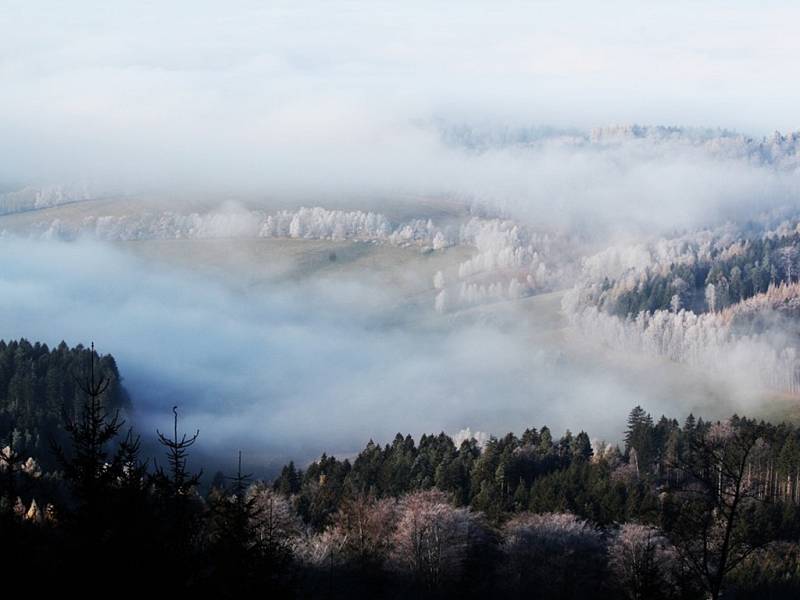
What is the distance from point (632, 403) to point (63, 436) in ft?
335

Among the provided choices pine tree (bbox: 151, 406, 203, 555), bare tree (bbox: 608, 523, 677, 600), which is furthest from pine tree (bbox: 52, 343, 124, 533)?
bare tree (bbox: 608, 523, 677, 600)

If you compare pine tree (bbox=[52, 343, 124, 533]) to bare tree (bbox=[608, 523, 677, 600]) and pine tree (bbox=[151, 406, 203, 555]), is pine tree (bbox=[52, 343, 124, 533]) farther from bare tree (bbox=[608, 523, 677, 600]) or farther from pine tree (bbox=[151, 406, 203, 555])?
bare tree (bbox=[608, 523, 677, 600])

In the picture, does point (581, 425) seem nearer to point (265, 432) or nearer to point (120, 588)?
point (265, 432)

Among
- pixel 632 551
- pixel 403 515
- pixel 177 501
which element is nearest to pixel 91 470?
pixel 177 501

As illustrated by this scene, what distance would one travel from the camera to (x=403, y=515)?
65188 mm

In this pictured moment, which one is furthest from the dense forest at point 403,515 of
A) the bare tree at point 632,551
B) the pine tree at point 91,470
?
the bare tree at point 632,551

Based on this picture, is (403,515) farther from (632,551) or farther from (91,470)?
(91,470)

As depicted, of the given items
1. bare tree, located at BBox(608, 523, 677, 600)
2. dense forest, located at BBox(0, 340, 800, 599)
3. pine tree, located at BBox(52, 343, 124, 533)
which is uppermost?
pine tree, located at BBox(52, 343, 124, 533)

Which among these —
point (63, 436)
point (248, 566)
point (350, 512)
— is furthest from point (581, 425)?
point (248, 566)

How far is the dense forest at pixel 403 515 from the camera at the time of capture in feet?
75.7

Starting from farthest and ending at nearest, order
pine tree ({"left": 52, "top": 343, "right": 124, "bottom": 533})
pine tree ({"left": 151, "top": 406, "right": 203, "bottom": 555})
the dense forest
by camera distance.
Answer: pine tree ({"left": 151, "top": 406, "right": 203, "bottom": 555}) → the dense forest → pine tree ({"left": 52, "top": 343, "right": 124, "bottom": 533})

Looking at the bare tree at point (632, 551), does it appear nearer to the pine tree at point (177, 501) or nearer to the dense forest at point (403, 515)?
the dense forest at point (403, 515)

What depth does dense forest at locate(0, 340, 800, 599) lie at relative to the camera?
2306 cm

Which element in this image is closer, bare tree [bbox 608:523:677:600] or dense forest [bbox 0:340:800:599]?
dense forest [bbox 0:340:800:599]
